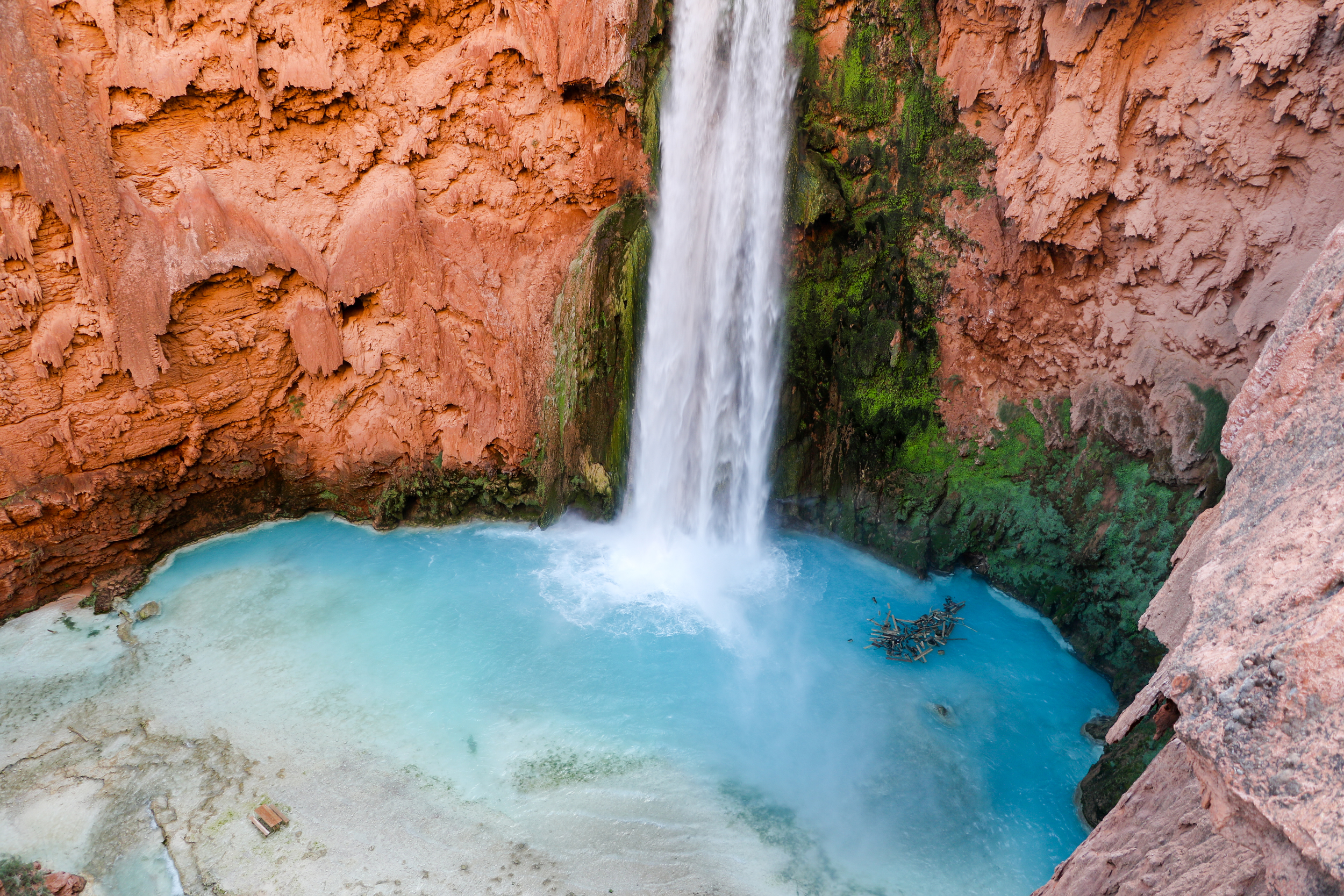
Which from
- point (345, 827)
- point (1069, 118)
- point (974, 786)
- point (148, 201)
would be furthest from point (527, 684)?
point (1069, 118)

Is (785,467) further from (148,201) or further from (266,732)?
(148,201)

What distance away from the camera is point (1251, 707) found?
85.2 inches

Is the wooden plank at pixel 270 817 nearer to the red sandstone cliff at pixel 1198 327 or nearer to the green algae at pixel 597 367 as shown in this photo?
the green algae at pixel 597 367

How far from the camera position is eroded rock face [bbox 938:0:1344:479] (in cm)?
716

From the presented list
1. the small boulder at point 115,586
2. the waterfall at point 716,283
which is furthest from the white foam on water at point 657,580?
the small boulder at point 115,586

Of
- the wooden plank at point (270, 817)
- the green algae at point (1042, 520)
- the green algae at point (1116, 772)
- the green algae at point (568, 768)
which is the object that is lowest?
the wooden plank at point (270, 817)

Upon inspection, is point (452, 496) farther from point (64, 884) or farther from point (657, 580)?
point (64, 884)

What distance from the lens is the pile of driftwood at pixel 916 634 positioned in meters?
8.91

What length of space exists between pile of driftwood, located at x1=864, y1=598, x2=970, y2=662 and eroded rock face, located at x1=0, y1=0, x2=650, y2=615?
5.83 meters

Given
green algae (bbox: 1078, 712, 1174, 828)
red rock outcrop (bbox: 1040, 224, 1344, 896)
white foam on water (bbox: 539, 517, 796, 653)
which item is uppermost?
red rock outcrop (bbox: 1040, 224, 1344, 896)

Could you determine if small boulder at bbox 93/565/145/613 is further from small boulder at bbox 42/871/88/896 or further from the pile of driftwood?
the pile of driftwood

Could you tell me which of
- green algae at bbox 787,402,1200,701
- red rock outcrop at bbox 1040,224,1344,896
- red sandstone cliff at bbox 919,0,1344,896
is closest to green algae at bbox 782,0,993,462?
red sandstone cliff at bbox 919,0,1344,896

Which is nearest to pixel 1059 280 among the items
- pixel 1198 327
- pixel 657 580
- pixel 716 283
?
pixel 1198 327

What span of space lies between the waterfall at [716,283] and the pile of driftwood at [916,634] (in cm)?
264
